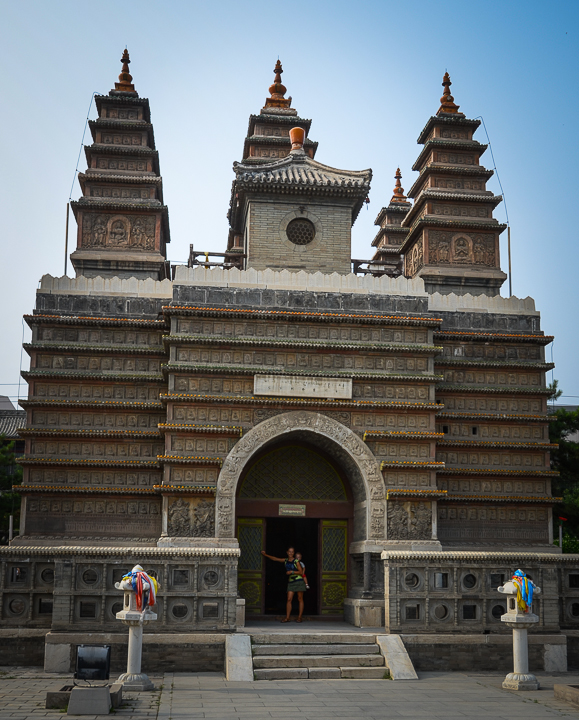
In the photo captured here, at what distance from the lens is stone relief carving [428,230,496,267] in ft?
84.5

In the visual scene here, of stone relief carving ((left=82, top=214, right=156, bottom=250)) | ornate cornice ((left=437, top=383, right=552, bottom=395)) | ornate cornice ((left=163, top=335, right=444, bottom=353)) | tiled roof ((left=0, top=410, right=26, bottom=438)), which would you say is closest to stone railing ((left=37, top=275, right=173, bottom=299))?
ornate cornice ((left=163, top=335, right=444, bottom=353))

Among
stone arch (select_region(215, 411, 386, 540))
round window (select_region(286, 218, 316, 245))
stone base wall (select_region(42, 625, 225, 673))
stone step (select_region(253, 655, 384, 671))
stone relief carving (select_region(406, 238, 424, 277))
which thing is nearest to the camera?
stone step (select_region(253, 655, 384, 671))

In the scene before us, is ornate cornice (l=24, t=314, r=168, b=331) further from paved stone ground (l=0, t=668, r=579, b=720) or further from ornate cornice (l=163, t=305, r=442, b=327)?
paved stone ground (l=0, t=668, r=579, b=720)

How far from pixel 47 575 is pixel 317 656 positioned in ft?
18.5

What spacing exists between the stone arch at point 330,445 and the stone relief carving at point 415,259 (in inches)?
317

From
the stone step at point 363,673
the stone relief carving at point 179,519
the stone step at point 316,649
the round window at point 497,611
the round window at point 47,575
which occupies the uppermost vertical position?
the stone relief carving at point 179,519

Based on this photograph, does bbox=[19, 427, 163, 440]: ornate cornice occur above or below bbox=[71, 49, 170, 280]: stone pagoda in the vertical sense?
below

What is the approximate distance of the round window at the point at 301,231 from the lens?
24062 millimetres

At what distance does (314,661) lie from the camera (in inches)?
603

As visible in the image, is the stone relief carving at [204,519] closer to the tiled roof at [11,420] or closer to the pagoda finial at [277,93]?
the pagoda finial at [277,93]

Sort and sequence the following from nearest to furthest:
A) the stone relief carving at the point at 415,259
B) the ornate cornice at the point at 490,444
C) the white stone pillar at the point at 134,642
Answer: the white stone pillar at the point at 134,642, the ornate cornice at the point at 490,444, the stone relief carving at the point at 415,259

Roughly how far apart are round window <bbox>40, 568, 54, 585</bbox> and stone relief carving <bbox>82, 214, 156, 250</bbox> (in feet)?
37.5

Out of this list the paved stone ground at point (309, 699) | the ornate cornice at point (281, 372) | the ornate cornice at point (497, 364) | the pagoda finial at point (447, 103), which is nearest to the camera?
the paved stone ground at point (309, 699)

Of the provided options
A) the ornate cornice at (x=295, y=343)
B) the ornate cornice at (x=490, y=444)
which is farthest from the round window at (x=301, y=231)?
the ornate cornice at (x=490, y=444)
